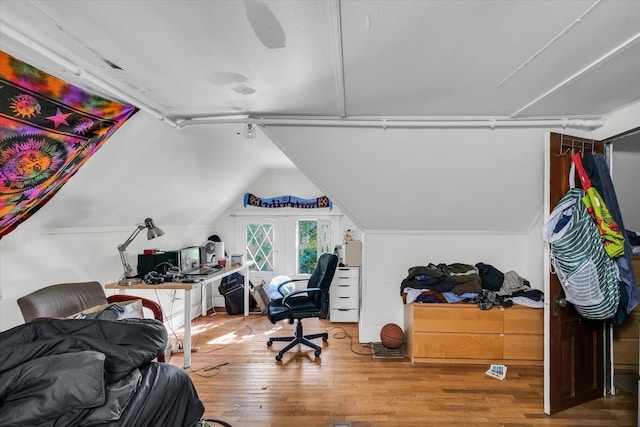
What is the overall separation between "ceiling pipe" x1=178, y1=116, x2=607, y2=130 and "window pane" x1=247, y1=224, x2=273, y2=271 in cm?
270

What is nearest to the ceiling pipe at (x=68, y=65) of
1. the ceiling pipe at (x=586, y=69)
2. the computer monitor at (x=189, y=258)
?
the computer monitor at (x=189, y=258)

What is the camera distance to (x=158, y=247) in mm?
3908

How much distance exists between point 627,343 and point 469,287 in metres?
1.32

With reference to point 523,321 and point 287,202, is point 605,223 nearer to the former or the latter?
point 523,321

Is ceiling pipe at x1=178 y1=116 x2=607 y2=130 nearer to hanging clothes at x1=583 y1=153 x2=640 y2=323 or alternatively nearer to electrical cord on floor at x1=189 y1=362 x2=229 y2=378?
hanging clothes at x1=583 y1=153 x2=640 y2=323

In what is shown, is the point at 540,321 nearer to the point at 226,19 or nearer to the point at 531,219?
the point at 531,219

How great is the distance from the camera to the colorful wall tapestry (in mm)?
5020

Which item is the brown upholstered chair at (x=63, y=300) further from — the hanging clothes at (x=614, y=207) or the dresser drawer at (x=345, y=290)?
the hanging clothes at (x=614, y=207)

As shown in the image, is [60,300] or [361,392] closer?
[60,300]

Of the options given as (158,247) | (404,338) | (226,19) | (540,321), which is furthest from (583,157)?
(158,247)

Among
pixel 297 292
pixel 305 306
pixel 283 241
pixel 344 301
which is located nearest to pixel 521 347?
pixel 344 301

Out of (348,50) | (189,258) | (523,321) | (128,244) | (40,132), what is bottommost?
(523,321)

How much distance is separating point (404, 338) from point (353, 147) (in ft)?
7.01

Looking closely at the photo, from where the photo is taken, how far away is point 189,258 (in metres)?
3.98
